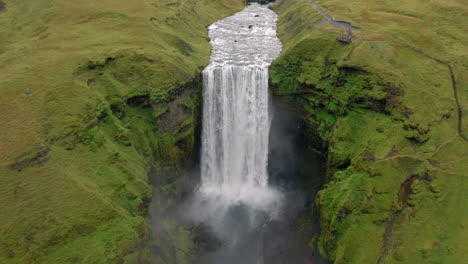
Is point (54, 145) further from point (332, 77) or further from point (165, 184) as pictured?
point (332, 77)

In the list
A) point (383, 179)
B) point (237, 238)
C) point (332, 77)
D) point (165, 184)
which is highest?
point (332, 77)

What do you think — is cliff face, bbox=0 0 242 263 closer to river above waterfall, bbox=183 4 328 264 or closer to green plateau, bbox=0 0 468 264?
green plateau, bbox=0 0 468 264

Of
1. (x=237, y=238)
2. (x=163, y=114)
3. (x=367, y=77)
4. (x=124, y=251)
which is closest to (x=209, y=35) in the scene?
(x=163, y=114)

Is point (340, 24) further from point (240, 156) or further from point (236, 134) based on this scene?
point (240, 156)

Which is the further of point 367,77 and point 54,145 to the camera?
point 367,77

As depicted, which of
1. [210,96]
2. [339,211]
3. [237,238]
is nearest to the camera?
[339,211]

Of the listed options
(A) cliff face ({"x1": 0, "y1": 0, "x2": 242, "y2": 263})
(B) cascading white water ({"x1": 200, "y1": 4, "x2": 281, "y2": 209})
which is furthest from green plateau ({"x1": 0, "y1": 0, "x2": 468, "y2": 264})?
(B) cascading white water ({"x1": 200, "y1": 4, "x2": 281, "y2": 209})

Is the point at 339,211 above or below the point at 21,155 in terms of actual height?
below
